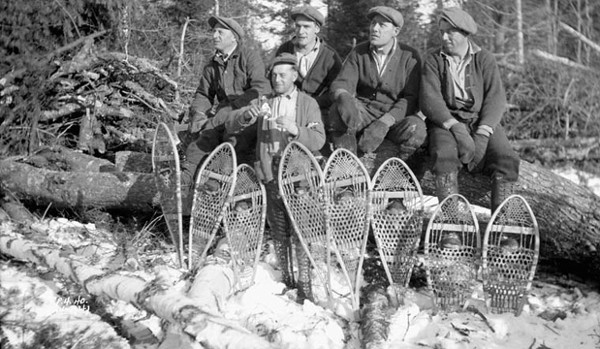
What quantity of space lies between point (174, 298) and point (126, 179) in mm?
2535

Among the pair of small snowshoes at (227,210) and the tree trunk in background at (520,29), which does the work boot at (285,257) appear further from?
the tree trunk in background at (520,29)

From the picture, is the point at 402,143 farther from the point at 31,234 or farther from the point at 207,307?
the point at 31,234

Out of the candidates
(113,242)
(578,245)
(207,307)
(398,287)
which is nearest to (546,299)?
(578,245)

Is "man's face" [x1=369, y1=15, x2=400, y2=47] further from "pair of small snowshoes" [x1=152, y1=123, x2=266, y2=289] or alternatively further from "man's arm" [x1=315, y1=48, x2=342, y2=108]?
"pair of small snowshoes" [x1=152, y1=123, x2=266, y2=289]

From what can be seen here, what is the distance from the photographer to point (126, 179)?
5.93m

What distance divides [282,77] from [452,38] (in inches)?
49.8

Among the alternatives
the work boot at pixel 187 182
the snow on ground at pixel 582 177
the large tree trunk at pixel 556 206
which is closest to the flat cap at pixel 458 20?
the large tree trunk at pixel 556 206

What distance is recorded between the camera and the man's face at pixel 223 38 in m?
5.38

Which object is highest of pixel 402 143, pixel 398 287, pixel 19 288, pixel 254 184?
pixel 402 143

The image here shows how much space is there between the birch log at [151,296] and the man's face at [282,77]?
1.41 meters

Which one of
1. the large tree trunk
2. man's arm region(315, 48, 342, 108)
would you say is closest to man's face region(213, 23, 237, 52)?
man's arm region(315, 48, 342, 108)

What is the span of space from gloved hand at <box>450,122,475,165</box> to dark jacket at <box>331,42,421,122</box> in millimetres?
553

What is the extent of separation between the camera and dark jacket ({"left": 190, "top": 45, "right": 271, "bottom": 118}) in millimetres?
5371

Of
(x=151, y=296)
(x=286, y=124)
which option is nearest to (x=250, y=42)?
(x=286, y=124)
